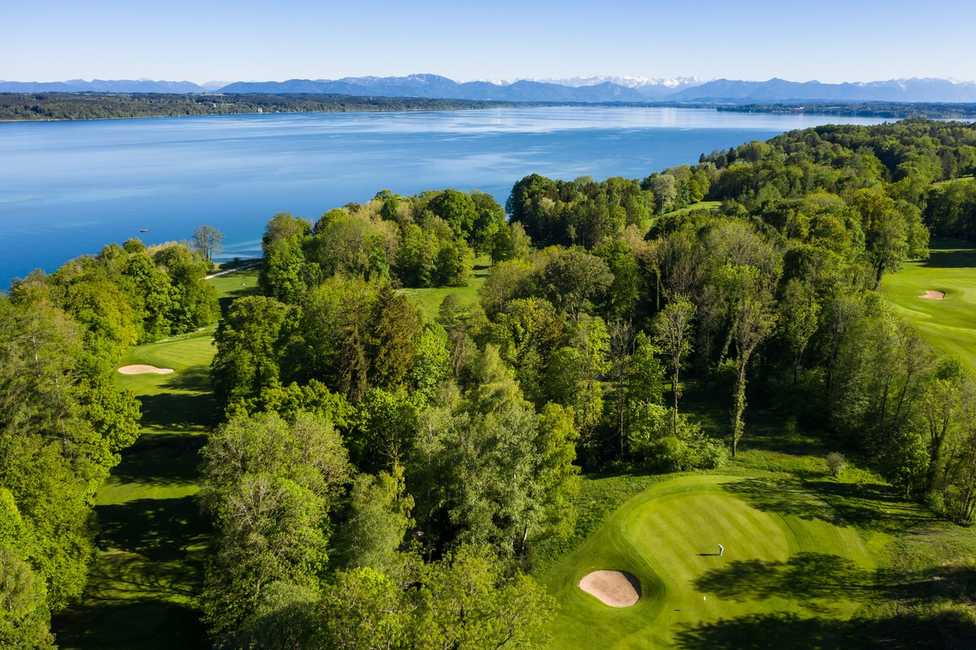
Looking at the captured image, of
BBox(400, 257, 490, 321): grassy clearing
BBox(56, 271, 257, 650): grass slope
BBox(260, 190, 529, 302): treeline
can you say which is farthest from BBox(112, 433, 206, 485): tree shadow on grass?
BBox(260, 190, 529, 302): treeline

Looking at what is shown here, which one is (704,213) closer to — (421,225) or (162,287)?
(421,225)

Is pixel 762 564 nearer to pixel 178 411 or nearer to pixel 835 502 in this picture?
pixel 835 502

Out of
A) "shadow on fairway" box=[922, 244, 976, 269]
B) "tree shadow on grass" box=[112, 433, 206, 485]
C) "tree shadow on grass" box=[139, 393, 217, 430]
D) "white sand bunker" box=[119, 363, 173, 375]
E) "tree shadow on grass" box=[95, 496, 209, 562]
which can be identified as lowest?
"tree shadow on grass" box=[95, 496, 209, 562]

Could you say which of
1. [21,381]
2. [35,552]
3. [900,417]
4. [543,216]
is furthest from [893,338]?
[543,216]

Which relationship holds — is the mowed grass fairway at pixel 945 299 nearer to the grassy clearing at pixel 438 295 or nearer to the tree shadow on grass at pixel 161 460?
the grassy clearing at pixel 438 295

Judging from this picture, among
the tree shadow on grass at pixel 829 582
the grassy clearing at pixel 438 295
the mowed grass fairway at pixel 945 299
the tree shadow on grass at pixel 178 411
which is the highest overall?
the mowed grass fairway at pixel 945 299

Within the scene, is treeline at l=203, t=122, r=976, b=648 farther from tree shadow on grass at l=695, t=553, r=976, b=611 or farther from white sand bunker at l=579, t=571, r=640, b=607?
tree shadow on grass at l=695, t=553, r=976, b=611

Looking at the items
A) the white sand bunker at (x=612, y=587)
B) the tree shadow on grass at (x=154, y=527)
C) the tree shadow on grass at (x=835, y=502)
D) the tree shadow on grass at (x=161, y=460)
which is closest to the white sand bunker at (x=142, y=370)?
the tree shadow on grass at (x=161, y=460)
